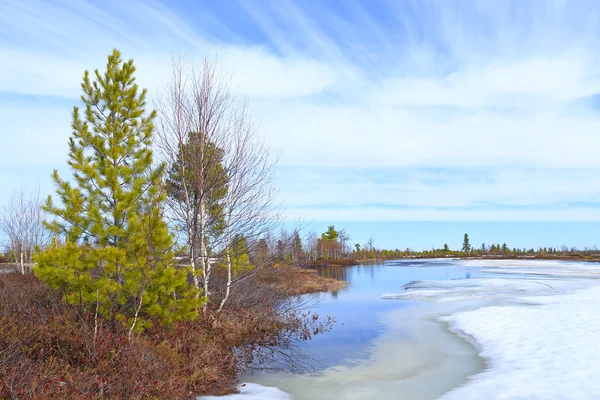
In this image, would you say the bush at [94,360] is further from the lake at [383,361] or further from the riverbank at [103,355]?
the lake at [383,361]

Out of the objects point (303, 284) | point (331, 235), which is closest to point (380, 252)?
point (331, 235)

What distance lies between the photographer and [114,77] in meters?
9.62

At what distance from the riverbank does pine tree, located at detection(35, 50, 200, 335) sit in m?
0.52

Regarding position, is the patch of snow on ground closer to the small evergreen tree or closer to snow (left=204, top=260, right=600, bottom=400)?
snow (left=204, top=260, right=600, bottom=400)

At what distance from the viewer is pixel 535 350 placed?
967 centimetres

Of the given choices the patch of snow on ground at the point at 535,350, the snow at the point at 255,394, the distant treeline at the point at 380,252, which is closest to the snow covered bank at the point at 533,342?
the patch of snow on ground at the point at 535,350

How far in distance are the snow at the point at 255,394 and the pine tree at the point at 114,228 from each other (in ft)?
6.78

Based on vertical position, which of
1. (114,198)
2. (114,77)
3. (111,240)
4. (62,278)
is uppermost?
(114,77)

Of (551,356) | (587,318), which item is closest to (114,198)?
(551,356)

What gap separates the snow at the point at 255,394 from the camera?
7.43 m

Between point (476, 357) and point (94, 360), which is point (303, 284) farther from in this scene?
point (94, 360)

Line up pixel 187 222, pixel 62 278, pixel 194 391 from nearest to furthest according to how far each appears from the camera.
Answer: pixel 194 391
pixel 62 278
pixel 187 222

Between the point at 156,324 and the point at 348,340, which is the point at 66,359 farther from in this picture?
the point at 348,340

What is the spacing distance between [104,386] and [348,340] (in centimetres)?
732
